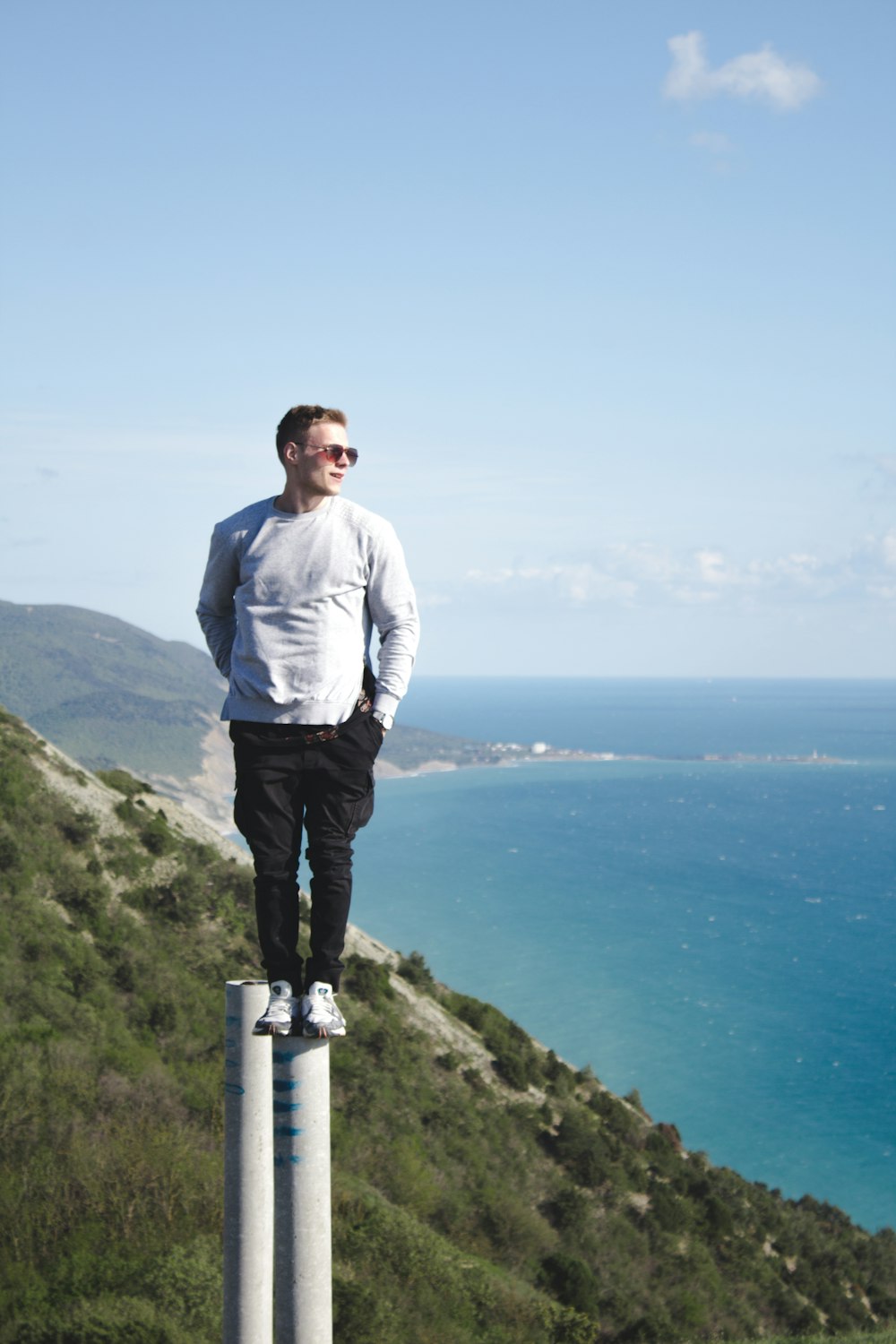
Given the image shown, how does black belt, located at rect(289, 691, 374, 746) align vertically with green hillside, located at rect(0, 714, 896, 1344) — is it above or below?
above

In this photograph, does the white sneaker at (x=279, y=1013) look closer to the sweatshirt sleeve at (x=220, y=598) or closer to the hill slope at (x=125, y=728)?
the sweatshirt sleeve at (x=220, y=598)

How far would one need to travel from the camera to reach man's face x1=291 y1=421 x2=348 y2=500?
482 centimetres

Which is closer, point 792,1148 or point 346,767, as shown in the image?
point 346,767

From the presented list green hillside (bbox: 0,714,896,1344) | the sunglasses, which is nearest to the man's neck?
the sunglasses

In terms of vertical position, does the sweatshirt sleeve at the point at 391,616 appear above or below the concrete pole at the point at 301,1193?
above

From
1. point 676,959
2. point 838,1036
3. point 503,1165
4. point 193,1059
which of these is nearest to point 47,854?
point 193,1059

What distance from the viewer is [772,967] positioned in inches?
4055

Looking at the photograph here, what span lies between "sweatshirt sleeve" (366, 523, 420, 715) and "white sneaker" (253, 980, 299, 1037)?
4.34 ft

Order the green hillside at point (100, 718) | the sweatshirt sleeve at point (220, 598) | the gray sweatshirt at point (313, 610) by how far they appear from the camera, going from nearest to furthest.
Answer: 1. the gray sweatshirt at point (313, 610)
2. the sweatshirt sleeve at point (220, 598)
3. the green hillside at point (100, 718)

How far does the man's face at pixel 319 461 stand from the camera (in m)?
4.82

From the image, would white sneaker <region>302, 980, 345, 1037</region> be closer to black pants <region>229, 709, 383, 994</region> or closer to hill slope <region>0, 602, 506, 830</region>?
black pants <region>229, 709, 383, 994</region>

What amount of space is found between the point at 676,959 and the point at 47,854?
85.8 meters

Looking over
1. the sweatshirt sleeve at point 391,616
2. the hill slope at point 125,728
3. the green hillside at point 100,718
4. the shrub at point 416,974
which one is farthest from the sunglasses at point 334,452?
the green hillside at point 100,718

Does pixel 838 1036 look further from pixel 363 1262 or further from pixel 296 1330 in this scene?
pixel 296 1330
